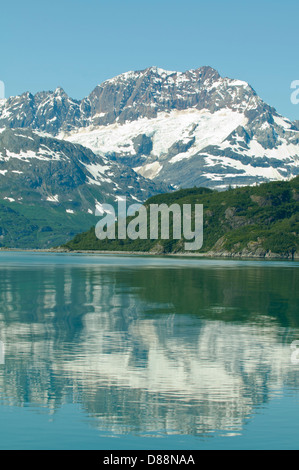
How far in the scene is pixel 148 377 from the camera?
4988 cm

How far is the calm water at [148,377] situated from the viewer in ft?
123

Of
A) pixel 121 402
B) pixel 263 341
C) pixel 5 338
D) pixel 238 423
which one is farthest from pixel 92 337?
pixel 238 423

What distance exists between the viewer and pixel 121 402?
142ft

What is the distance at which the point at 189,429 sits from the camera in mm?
38000

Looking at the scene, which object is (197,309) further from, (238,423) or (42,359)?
(238,423)

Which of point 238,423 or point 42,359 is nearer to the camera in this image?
point 238,423

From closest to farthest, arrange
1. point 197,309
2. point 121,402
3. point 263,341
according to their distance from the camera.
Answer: point 121,402 → point 263,341 → point 197,309

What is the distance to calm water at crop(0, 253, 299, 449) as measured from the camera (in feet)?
123

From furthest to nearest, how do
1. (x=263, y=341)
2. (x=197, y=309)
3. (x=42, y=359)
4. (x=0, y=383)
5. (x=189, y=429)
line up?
(x=197, y=309) < (x=263, y=341) < (x=42, y=359) < (x=0, y=383) < (x=189, y=429)

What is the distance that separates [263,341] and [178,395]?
82.4 feet
